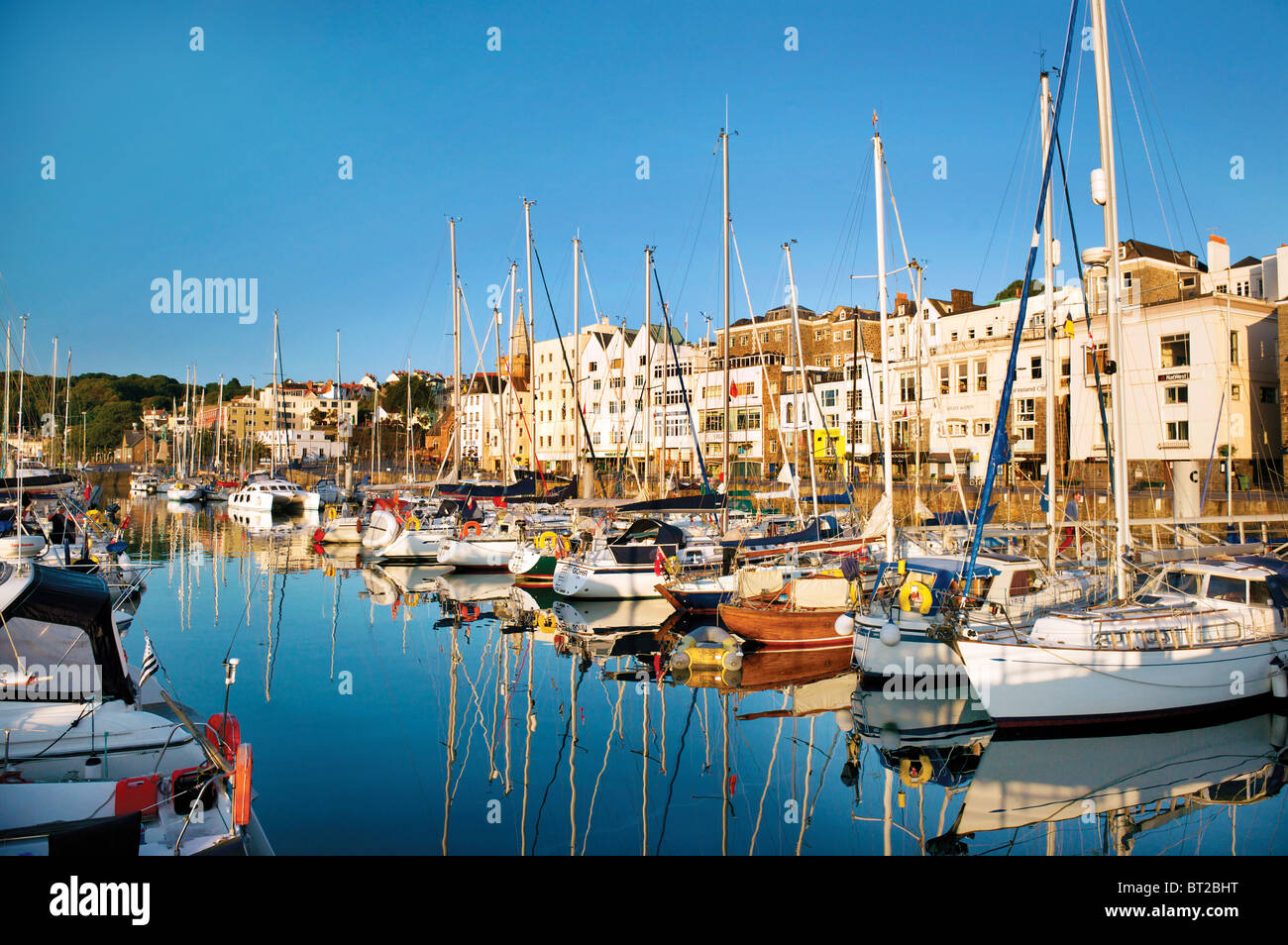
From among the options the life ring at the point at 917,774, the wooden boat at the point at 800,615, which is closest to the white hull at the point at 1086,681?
the life ring at the point at 917,774

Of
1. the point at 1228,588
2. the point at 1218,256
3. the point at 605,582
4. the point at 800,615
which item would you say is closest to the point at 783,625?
the point at 800,615

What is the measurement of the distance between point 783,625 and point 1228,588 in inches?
360

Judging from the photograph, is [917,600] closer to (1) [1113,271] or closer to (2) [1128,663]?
(2) [1128,663]

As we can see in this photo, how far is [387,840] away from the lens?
36.5 feet

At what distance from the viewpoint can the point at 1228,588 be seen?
55.2 feet

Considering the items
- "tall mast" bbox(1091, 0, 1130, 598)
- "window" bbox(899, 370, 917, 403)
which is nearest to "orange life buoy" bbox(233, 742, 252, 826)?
"tall mast" bbox(1091, 0, 1130, 598)

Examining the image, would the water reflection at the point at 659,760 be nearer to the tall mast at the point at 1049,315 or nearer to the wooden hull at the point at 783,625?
the wooden hull at the point at 783,625

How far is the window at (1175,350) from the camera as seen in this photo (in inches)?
1803

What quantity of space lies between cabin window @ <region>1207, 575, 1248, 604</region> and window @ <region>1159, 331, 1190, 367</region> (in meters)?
34.1

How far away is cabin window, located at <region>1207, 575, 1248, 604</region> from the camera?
16625 millimetres

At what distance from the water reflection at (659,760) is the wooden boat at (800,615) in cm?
51

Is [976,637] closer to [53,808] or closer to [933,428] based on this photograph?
[53,808]

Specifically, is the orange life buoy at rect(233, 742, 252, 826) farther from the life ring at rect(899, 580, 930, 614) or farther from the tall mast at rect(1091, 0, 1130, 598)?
the tall mast at rect(1091, 0, 1130, 598)

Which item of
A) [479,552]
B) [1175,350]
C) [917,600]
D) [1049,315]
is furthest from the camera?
[1175,350]
